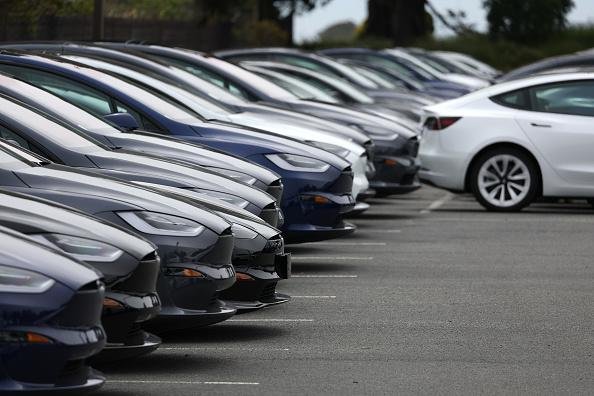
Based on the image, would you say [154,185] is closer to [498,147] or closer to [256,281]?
[256,281]

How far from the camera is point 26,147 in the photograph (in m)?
9.38

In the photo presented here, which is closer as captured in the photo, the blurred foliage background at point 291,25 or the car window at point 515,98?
the car window at point 515,98

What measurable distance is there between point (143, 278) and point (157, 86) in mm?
6128

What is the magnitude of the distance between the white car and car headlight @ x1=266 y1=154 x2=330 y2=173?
489cm

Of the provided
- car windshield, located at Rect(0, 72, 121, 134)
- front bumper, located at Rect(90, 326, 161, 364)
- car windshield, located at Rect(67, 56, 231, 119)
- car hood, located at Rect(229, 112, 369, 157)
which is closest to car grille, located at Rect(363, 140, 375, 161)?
car hood, located at Rect(229, 112, 369, 157)

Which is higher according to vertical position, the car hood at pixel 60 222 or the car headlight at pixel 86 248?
the car hood at pixel 60 222

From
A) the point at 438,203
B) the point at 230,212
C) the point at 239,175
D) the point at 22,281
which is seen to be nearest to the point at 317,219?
the point at 239,175

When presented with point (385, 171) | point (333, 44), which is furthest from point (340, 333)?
point (333, 44)

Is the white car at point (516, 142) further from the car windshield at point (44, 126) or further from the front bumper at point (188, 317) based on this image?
the front bumper at point (188, 317)

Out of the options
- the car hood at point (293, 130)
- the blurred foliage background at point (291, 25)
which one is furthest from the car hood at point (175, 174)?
the blurred foliage background at point (291, 25)

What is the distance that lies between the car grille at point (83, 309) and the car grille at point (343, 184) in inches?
240

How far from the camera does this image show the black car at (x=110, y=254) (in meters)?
7.14

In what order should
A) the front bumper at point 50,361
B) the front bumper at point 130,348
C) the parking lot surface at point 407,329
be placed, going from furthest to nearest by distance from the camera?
the parking lot surface at point 407,329
the front bumper at point 130,348
the front bumper at point 50,361

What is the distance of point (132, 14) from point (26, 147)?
1043 inches
